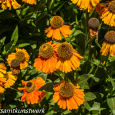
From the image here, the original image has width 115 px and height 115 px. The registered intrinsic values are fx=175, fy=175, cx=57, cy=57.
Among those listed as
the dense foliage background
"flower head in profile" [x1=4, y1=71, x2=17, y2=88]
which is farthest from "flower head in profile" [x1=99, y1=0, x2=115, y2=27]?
"flower head in profile" [x1=4, y1=71, x2=17, y2=88]

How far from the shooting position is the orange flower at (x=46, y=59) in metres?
1.28

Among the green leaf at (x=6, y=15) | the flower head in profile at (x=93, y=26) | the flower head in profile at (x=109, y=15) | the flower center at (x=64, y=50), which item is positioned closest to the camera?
the flower center at (x=64, y=50)

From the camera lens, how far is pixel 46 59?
1.34 m

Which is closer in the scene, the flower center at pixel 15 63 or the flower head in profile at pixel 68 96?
the flower head in profile at pixel 68 96

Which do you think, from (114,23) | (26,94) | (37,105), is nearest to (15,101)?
(37,105)

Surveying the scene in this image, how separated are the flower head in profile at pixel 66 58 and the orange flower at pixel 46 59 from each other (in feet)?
0.18

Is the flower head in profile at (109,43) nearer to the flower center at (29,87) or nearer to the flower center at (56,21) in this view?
the flower center at (56,21)

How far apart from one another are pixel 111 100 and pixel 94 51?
21.4 inches

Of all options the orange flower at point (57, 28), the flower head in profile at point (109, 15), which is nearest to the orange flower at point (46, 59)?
the orange flower at point (57, 28)

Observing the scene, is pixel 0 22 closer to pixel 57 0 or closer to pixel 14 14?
pixel 14 14

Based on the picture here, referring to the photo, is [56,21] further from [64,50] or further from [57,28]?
[64,50]

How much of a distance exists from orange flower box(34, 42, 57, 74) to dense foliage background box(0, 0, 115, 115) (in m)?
0.19

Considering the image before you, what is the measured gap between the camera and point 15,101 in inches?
73.6

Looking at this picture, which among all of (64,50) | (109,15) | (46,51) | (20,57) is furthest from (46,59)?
(109,15)
